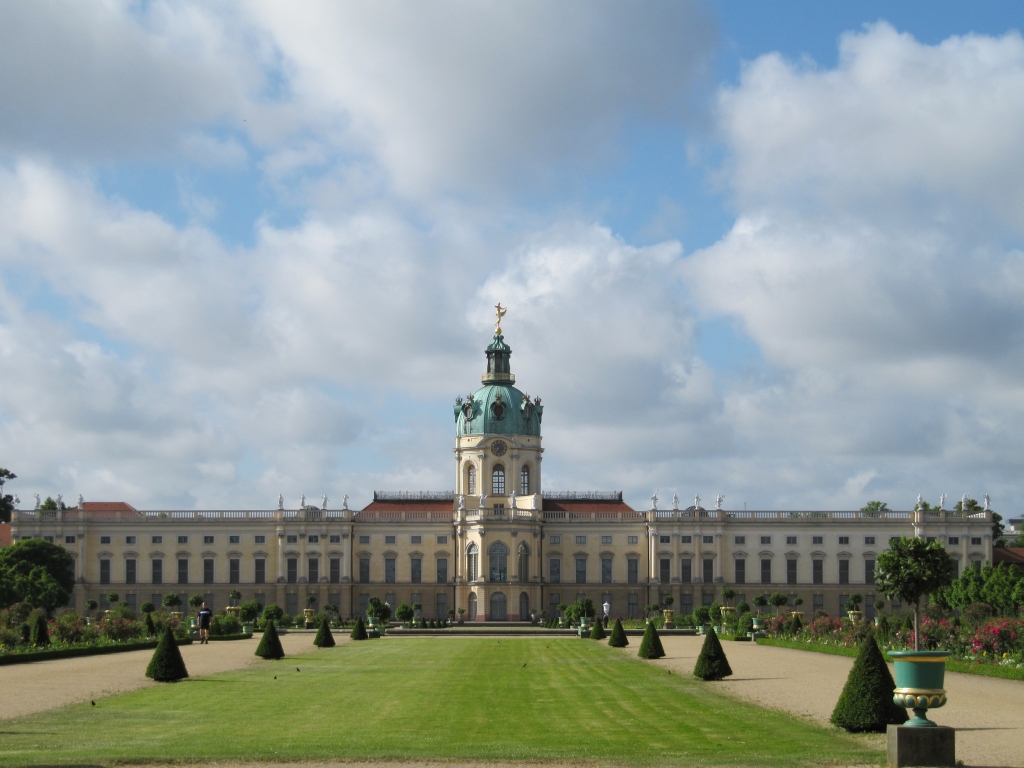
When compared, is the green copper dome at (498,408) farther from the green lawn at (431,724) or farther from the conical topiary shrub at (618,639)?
the green lawn at (431,724)

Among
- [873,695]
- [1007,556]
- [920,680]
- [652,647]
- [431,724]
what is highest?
[920,680]

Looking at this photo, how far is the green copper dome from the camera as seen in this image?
104875 mm

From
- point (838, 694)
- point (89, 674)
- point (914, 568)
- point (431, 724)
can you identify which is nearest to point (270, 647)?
point (89, 674)

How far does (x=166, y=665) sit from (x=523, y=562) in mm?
68515

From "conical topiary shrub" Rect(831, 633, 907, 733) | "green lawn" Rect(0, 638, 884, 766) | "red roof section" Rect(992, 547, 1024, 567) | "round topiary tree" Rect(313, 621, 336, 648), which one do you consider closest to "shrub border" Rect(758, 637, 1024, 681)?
"conical topiary shrub" Rect(831, 633, 907, 733)

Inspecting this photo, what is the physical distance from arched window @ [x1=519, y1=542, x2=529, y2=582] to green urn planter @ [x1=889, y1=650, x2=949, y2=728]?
8218 cm

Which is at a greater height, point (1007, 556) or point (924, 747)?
point (1007, 556)

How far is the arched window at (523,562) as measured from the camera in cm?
10062

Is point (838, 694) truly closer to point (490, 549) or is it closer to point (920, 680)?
point (920, 680)

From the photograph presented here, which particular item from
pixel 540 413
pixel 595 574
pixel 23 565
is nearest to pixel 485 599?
pixel 595 574

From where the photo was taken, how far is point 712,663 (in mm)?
33625

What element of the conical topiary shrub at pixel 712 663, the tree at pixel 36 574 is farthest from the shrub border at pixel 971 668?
the tree at pixel 36 574

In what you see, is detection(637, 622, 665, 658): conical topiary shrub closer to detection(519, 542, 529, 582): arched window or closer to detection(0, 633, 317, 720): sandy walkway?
detection(0, 633, 317, 720): sandy walkway

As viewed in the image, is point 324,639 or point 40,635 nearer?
point 40,635
